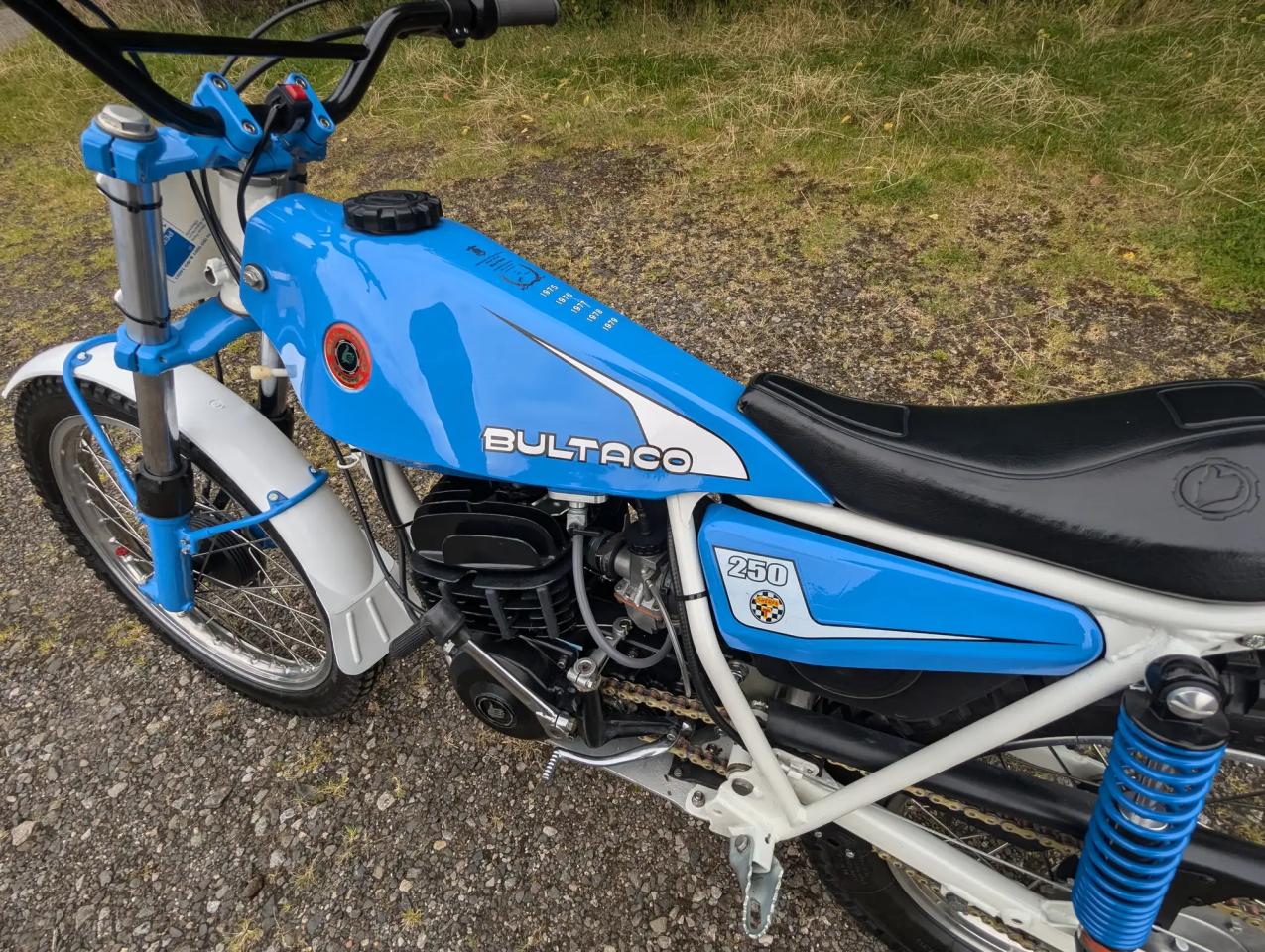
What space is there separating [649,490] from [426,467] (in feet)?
1.38

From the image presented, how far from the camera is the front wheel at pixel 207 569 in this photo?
2078 millimetres

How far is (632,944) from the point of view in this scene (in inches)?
72.2

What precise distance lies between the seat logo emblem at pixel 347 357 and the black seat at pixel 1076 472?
651mm

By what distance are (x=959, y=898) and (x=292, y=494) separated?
1.66m

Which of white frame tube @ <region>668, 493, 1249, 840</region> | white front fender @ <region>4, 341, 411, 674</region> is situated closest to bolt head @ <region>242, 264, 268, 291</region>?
white front fender @ <region>4, 341, 411, 674</region>

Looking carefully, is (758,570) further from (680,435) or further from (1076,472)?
(1076,472)

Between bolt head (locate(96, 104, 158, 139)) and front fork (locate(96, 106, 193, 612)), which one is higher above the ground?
bolt head (locate(96, 104, 158, 139))

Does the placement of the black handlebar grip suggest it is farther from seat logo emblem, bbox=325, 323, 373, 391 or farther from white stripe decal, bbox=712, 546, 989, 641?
white stripe decal, bbox=712, 546, 989, 641

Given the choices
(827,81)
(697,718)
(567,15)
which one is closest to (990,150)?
(827,81)

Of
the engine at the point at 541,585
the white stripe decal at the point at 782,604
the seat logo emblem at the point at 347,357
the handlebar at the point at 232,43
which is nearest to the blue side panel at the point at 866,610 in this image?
the white stripe decal at the point at 782,604

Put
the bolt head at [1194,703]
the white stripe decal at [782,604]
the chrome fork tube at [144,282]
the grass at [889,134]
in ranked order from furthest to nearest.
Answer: the grass at [889,134], the chrome fork tube at [144,282], the white stripe decal at [782,604], the bolt head at [1194,703]

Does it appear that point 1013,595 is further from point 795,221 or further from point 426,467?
point 795,221

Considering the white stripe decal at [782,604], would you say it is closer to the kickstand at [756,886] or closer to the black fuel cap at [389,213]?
the kickstand at [756,886]

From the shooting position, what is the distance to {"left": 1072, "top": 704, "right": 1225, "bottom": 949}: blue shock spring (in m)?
1.07
